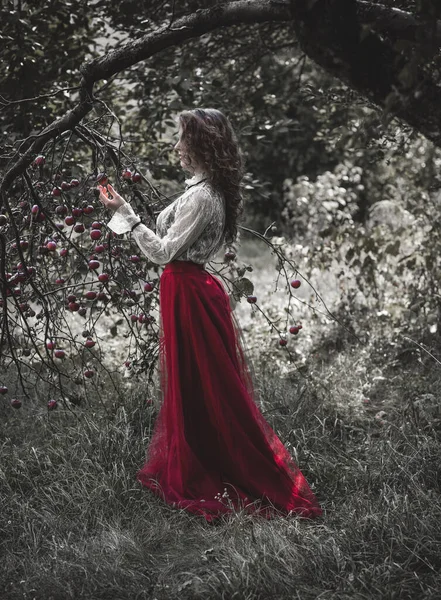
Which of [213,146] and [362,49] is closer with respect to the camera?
[362,49]

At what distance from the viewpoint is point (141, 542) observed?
2590 mm

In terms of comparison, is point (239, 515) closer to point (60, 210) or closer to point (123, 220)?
point (123, 220)

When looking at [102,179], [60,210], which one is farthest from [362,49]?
[60,210]

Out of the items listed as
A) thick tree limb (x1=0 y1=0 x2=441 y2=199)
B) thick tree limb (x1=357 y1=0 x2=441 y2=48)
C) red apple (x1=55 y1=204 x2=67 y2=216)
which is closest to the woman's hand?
red apple (x1=55 y1=204 x2=67 y2=216)

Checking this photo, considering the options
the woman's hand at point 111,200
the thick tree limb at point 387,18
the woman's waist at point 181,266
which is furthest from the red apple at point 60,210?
the thick tree limb at point 387,18

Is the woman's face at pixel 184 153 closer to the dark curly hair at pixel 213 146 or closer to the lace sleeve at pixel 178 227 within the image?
the dark curly hair at pixel 213 146

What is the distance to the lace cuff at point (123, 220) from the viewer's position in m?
2.79

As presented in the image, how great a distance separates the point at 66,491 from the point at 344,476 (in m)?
1.29

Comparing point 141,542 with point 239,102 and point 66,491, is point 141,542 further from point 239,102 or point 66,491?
point 239,102

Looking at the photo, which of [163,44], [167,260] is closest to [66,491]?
[167,260]

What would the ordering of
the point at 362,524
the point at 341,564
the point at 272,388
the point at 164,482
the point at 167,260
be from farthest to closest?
the point at 272,388
the point at 164,482
the point at 167,260
the point at 362,524
the point at 341,564

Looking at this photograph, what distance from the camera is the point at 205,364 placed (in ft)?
9.60

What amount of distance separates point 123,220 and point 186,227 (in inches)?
10.8

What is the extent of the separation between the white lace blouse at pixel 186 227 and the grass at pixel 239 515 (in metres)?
1.06
